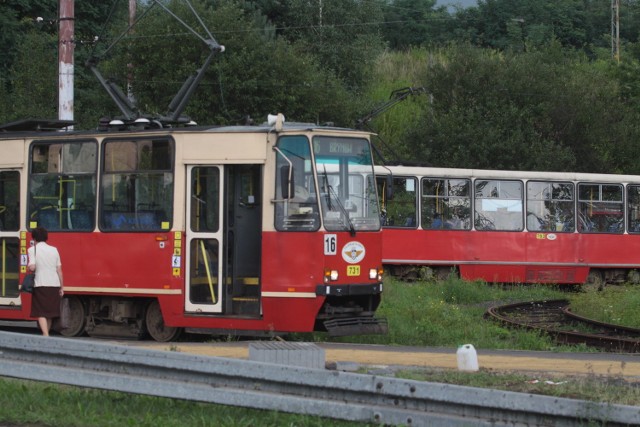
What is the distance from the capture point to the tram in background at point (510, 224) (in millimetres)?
28031

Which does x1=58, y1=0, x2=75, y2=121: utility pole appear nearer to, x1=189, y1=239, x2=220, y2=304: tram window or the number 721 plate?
x1=189, y1=239, x2=220, y2=304: tram window

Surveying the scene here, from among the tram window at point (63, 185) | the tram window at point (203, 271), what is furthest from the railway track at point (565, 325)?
the tram window at point (63, 185)

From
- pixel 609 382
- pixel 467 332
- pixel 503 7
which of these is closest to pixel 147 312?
pixel 467 332

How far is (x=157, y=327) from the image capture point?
53.8ft

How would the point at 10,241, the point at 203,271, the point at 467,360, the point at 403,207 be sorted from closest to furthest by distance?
the point at 467,360 → the point at 203,271 → the point at 10,241 → the point at 403,207

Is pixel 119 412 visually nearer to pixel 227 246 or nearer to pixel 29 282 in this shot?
pixel 29 282

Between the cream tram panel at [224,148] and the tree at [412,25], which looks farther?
the tree at [412,25]

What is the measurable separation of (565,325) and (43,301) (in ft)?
32.5

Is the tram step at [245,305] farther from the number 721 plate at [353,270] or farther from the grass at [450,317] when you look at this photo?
the grass at [450,317]

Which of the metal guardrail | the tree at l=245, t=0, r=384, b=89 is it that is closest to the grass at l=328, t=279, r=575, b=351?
the metal guardrail

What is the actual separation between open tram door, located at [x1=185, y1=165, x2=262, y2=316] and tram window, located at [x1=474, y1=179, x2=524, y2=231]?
45.3ft

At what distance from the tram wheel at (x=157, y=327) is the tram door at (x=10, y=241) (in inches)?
88.2

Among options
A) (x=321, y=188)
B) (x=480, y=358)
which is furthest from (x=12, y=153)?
(x=480, y=358)

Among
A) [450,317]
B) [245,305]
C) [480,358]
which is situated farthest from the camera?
[450,317]
